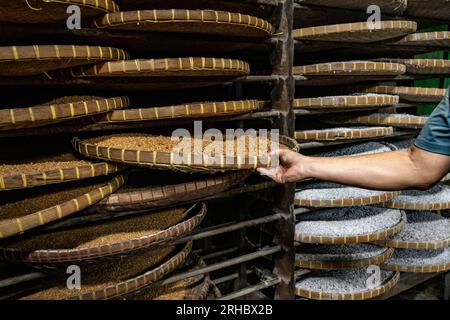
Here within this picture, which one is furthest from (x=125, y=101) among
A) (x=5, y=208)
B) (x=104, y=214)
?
(x=5, y=208)

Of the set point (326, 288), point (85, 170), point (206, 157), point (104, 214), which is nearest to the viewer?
point (206, 157)

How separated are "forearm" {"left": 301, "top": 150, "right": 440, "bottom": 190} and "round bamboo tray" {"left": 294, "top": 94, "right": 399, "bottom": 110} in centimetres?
58

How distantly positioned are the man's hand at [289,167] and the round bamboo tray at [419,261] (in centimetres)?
125

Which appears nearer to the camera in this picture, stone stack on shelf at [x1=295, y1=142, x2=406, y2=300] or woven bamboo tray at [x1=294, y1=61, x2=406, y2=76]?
woven bamboo tray at [x1=294, y1=61, x2=406, y2=76]

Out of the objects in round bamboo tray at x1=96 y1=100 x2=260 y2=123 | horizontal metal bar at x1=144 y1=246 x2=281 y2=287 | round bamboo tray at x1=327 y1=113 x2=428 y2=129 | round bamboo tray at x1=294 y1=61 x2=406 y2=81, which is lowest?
horizontal metal bar at x1=144 y1=246 x2=281 y2=287

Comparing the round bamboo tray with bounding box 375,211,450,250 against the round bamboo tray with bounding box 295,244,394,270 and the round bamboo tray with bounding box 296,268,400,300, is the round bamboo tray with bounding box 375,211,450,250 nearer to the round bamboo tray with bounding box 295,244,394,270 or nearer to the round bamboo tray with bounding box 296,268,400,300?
the round bamboo tray with bounding box 295,244,394,270

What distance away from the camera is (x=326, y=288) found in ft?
6.84

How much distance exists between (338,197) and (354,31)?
2.77ft

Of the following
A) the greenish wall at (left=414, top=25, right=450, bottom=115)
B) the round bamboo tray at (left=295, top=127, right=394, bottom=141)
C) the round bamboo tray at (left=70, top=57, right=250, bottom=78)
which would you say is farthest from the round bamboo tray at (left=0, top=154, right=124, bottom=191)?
the greenish wall at (left=414, top=25, right=450, bottom=115)

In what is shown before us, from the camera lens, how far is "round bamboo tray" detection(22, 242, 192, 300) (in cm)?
137

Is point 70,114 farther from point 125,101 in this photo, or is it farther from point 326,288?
point 326,288

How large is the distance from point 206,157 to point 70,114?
0.47m

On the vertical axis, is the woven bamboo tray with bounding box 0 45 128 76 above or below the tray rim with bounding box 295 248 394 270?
above

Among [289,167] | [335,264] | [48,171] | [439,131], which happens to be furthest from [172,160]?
[335,264]
